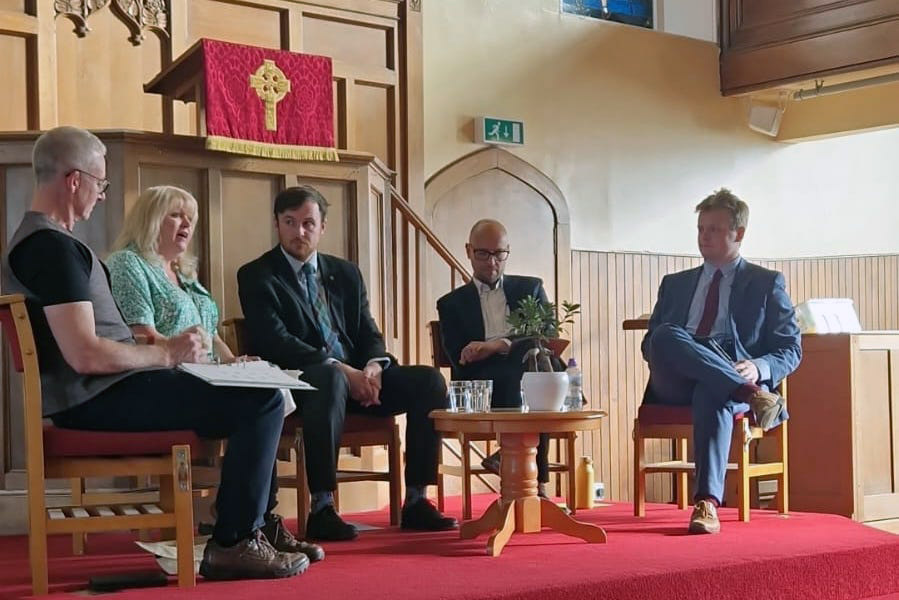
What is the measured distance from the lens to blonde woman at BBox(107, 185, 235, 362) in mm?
3996

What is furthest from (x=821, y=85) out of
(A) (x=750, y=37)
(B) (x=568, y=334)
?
(B) (x=568, y=334)

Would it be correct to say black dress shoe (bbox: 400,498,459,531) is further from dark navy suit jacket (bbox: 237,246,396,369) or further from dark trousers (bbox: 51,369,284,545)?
dark trousers (bbox: 51,369,284,545)

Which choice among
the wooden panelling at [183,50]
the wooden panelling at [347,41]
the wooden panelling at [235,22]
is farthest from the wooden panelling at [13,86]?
the wooden panelling at [347,41]

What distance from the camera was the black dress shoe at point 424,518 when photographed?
4387 mm

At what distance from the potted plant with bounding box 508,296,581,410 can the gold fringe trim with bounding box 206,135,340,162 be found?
144cm

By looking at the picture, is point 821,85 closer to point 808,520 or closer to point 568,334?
point 568,334

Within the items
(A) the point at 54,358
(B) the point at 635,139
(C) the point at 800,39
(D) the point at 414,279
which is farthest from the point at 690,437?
(C) the point at 800,39

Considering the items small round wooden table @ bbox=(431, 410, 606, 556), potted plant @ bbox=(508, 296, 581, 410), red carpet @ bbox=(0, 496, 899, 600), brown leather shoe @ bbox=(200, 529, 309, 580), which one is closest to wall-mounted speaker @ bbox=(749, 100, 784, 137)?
red carpet @ bbox=(0, 496, 899, 600)

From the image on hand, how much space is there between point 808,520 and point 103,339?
2.86m

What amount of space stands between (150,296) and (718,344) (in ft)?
7.14

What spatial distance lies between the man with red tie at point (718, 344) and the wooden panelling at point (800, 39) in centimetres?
351

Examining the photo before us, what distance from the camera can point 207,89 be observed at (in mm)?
5238

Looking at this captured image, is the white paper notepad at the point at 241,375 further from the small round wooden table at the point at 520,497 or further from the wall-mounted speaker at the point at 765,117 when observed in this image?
the wall-mounted speaker at the point at 765,117

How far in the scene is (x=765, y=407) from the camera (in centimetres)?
446
